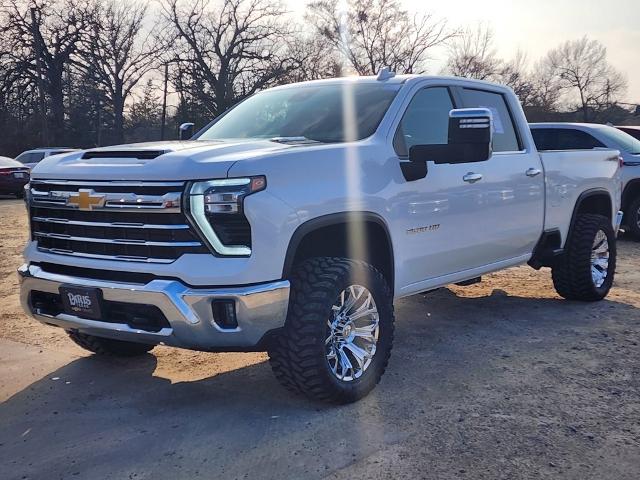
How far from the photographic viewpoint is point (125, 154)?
3654 mm

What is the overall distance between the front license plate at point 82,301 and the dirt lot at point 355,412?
0.60 m

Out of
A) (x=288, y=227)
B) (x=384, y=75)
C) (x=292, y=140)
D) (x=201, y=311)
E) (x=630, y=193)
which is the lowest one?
(x=201, y=311)

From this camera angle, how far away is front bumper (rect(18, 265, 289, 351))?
318 centimetres

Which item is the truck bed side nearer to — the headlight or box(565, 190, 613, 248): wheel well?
box(565, 190, 613, 248): wheel well

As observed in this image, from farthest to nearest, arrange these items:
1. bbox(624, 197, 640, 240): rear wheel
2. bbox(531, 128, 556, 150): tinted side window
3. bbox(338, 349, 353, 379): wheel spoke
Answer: bbox(531, 128, 556, 150): tinted side window
bbox(624, 197, 640, 240): rear wheel
bbox(338, 349, 353, 379): wheel spoke

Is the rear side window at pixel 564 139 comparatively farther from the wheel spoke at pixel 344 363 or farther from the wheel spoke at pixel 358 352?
the wheel spoke at pixel 344 363

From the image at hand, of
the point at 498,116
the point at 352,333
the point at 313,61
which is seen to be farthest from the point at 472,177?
the point at 313,61

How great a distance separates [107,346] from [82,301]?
1.13m

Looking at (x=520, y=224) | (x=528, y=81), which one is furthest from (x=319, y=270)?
(x=528, y=81)

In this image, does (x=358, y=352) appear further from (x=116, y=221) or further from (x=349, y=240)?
(x=116, y=221)

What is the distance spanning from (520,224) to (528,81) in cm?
4544

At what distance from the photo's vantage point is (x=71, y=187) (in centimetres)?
363

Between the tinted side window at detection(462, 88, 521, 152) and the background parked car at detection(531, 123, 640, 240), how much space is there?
494 cm

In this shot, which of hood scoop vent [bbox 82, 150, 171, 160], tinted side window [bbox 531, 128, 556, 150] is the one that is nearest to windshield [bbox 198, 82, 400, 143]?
hood scoop vent [bbox 82, 150, 171, 160]
